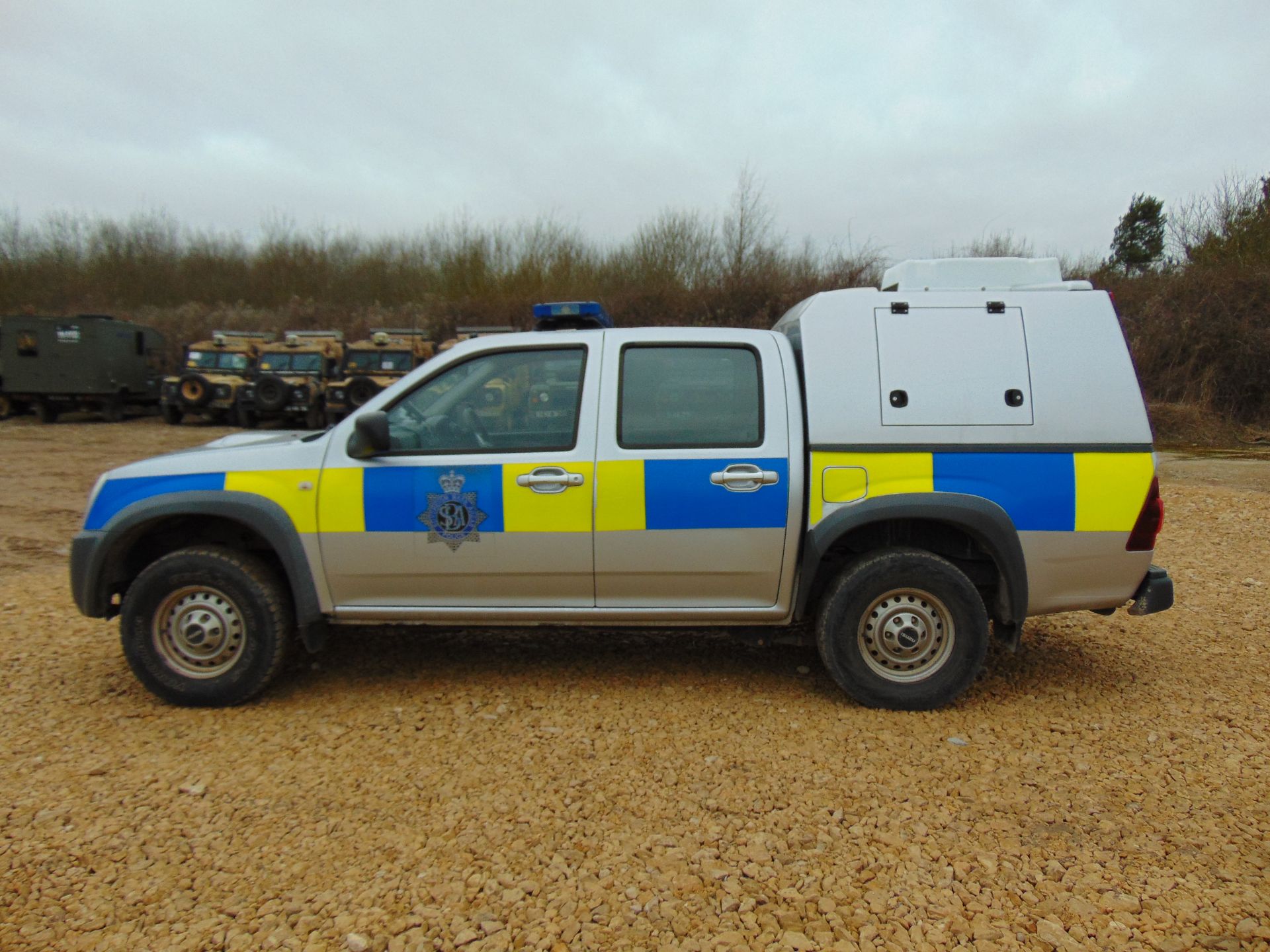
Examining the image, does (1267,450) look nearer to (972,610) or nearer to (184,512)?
(972,610)

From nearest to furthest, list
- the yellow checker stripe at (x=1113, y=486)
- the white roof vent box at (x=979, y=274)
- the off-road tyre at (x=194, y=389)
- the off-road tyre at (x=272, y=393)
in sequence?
the yellow checker stripe at (x=1113, y=486) → the white roof vent box at (x=979, y=274) → the off-road tyre at (x=272, y=393) → the off-road tyre at (x=194, y=389)

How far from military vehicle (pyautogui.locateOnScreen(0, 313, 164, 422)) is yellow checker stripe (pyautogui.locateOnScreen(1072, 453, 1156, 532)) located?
68.4 ft

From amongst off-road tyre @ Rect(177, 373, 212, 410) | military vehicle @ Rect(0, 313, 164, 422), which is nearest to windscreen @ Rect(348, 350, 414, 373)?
off-road tyre @ Rect(177, 373, 212, 410)

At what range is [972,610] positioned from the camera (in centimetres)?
333

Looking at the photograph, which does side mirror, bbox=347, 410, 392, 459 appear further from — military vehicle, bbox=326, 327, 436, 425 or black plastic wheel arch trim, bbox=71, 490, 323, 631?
military vehicle, bbox=326, 327, 436, 425

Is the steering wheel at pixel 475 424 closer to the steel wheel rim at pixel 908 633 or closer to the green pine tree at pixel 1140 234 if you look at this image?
the steel wheel rim at pixel 908 633

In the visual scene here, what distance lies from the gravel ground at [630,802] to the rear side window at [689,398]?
3.78 feet

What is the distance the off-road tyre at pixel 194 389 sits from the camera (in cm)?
1817

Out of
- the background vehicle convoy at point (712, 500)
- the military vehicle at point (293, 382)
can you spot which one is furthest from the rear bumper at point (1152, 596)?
the military vehicle at point (293, 382)

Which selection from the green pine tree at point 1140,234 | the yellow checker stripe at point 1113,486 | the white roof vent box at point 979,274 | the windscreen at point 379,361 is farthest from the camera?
the green pine tree at point 1140,234

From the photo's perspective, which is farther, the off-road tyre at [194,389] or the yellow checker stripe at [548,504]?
the off-road tyre at [194,389]

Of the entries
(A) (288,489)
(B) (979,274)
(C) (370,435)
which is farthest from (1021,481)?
(A) (288,489)

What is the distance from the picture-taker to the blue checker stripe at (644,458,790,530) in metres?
3.35

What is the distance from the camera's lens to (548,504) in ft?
11.1
